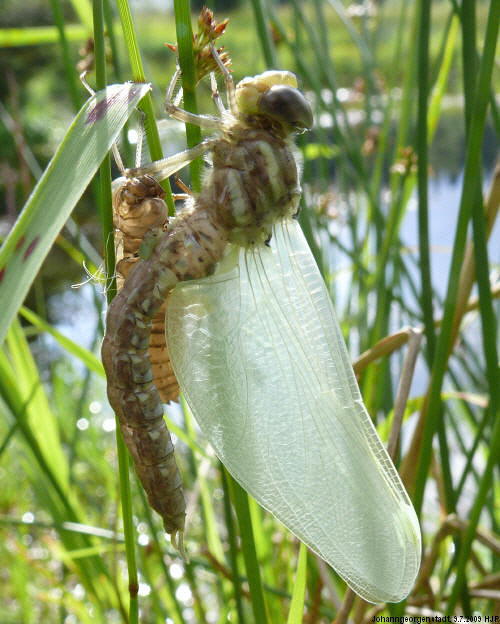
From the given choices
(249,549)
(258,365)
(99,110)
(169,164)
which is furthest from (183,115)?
(249,549)

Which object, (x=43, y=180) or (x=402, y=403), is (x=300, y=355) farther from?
(x=43, y=180)

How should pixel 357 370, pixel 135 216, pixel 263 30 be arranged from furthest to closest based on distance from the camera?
pixel 357 370 → pixel 263 30 → pixel 135 216

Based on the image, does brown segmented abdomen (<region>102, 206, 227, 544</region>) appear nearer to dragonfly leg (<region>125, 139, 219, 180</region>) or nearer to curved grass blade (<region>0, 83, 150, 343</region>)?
dragonfly leg (<region>125, 139, 219, 180</region>)

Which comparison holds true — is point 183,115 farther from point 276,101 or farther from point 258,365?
point 258,365

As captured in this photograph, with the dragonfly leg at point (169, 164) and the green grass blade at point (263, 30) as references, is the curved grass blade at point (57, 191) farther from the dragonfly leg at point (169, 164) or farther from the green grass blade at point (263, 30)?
the green grass blade at point (263, 30)

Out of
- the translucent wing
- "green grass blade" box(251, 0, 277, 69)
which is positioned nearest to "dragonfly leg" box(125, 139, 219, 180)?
the translucent wing

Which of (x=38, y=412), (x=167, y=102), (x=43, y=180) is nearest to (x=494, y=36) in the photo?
(x=167, y=102)

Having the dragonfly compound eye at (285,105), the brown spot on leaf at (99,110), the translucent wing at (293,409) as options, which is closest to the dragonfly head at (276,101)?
the dragonfly compound eye at (285,105)
